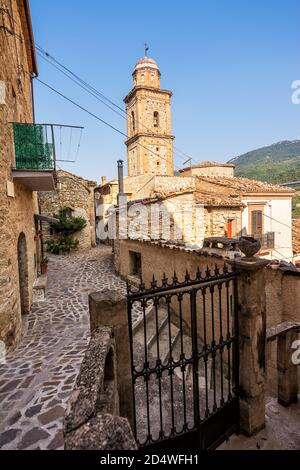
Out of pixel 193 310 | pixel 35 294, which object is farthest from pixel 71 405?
pixel 35 294

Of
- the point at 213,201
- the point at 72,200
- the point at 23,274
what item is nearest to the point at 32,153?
the point at 23,274

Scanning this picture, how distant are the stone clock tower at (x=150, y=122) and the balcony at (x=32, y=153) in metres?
25.9

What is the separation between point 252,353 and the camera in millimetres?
3551

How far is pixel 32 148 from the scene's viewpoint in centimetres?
753

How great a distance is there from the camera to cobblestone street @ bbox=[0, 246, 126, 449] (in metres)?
3.59

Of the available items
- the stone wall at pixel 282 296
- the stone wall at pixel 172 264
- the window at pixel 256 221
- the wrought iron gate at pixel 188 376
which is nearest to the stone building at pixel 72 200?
the stone wall at pixel 172 264

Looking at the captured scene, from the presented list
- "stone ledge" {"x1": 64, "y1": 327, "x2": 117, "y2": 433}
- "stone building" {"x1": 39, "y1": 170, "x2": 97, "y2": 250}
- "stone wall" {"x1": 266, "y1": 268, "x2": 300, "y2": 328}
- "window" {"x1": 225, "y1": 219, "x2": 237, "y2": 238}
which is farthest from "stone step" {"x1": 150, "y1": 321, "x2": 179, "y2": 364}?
"stone building" {"x1": 39, "y1": 170, "x2": 97, "y2": 250}

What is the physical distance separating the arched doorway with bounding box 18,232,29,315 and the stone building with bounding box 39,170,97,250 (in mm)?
13277

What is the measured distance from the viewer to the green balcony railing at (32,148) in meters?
7.38

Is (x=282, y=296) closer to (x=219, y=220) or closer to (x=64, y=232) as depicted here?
(x=219, y=220)

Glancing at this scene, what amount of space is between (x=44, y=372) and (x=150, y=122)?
3304 centimetres

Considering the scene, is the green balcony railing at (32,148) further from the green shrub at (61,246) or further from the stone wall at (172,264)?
the green shrub at (61,246)

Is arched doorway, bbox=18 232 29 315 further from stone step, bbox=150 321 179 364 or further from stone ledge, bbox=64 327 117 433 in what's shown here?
stone ledge, bbox=64 327 117 433

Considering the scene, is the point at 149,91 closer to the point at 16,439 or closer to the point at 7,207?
the point at 7,207
